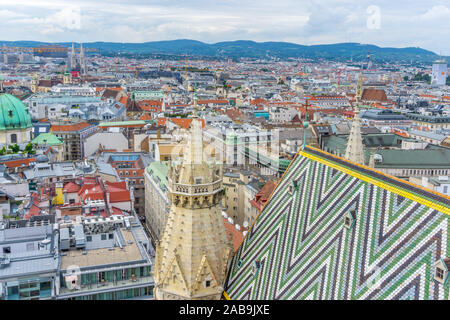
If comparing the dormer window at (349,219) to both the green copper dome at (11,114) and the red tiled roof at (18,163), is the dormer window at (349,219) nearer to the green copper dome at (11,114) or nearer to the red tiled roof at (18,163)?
the red tiled roof at (18,163)

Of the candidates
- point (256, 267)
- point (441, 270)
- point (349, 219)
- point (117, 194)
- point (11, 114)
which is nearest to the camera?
point (441, 270)

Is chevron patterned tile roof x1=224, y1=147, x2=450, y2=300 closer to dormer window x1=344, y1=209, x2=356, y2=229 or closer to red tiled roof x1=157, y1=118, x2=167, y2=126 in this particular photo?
dormer window x1=344, y1=209, x2=356, y2=229

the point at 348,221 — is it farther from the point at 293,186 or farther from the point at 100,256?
Answer: the point at 100,256

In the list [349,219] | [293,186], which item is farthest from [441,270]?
[293,186]

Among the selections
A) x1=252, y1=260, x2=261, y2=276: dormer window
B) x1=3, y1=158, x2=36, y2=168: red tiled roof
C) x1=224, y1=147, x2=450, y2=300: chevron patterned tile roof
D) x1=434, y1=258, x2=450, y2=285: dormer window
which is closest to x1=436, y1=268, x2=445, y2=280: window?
x1=434, y1=258, x2=450, y2=285: dormer window

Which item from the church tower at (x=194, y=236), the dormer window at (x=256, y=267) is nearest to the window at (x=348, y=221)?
the dormer window at (x=256, y=267)
